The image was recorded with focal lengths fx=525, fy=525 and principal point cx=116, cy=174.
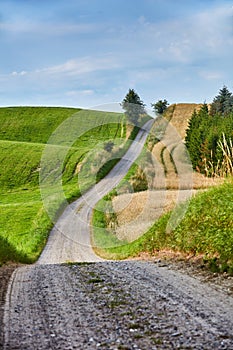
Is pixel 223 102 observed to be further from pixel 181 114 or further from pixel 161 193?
pixel 161 193

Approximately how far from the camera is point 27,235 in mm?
34156

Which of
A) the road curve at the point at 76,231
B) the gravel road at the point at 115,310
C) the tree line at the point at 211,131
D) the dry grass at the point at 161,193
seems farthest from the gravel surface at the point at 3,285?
the tree line at the point at 211,131

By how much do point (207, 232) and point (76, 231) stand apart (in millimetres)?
22003

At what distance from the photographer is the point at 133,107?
81188 millimetres

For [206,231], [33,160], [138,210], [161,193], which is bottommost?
[138,210]

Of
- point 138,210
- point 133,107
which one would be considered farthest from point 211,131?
point 138,210

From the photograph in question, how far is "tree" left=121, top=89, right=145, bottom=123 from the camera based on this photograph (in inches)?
3147

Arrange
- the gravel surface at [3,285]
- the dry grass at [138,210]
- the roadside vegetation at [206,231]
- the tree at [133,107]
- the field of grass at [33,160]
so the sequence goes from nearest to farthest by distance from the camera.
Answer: the gravel surface at [3,285]
the roadside vegetation at [206,231]
the dry grass at [138,210]
the field of grass at [33,160]
the tree at [133,107]

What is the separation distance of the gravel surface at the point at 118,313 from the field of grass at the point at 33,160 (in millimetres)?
7897

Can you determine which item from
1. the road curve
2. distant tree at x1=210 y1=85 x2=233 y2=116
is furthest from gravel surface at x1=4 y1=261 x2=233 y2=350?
distant tree at x1=210 y1=85 x2=233 y2=116

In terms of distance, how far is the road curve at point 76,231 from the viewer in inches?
981

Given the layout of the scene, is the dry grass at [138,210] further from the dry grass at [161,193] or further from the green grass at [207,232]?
the green grass at [207,232]

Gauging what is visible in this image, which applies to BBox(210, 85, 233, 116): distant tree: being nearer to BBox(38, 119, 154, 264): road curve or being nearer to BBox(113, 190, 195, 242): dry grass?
BBox(38, 119, 154, 264): road curve

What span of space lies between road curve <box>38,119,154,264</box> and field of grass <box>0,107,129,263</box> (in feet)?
2.52
